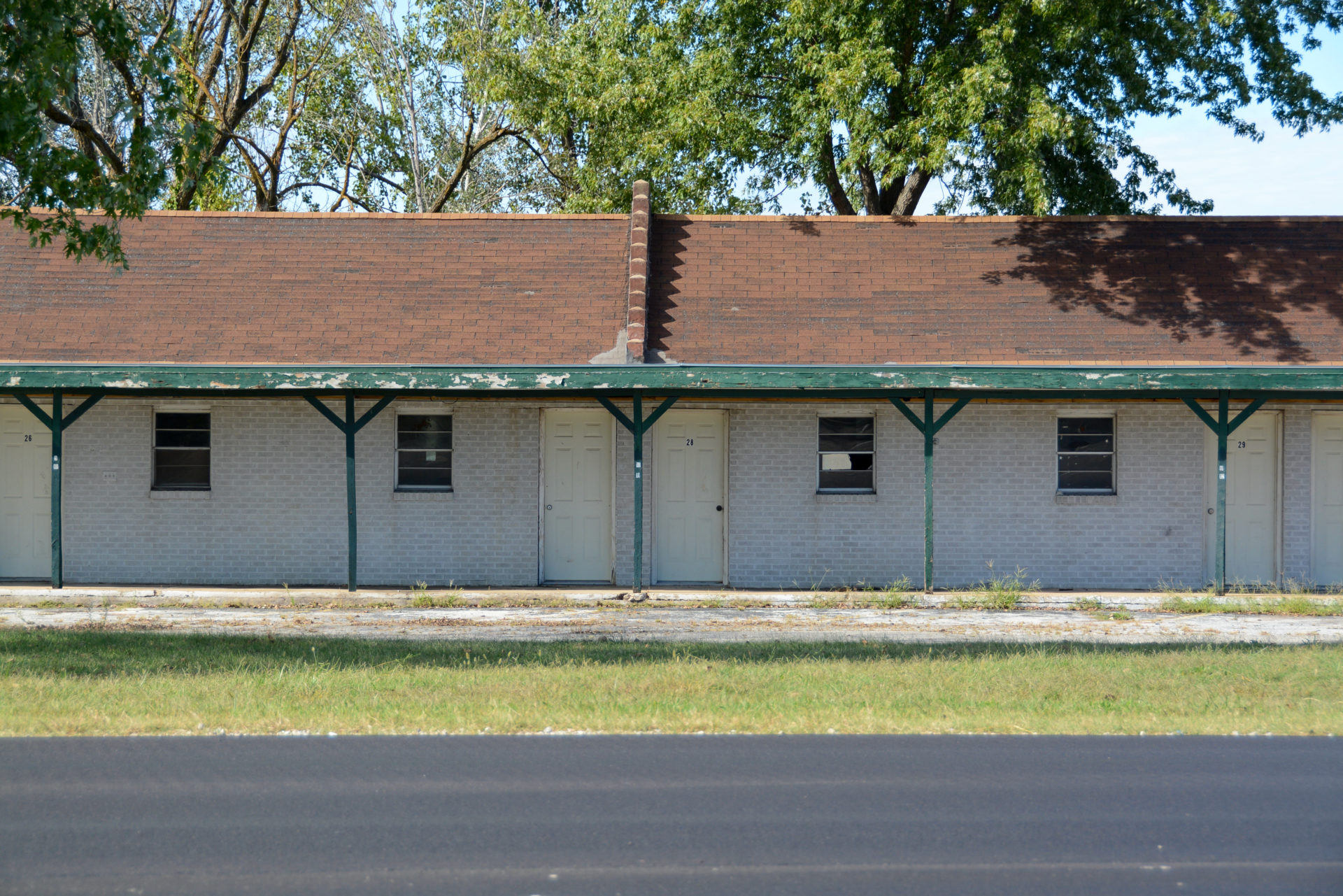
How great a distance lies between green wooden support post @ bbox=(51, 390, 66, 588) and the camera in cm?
1520

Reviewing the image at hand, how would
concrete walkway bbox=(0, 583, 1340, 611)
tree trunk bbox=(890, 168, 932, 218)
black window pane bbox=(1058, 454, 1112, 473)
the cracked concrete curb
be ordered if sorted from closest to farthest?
the cracked concrete curb → concrete walkway bbox=(0, 583, 1340, 611) → black window pane bbox=(1058, 454, 1112, 473) → tree trunk bbox=(890, 168, 932, 218)

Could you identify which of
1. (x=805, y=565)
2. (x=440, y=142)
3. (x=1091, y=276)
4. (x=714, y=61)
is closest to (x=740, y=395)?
(x=805, y=565)

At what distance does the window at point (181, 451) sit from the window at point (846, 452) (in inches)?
327

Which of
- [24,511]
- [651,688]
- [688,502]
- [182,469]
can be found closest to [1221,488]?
[688,502]

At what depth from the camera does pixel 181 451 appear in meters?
16.5

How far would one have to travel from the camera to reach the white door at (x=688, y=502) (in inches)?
652

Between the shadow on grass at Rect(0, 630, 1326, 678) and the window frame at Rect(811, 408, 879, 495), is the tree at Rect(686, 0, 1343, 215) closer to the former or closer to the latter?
the window frame at Rect(811, 408, 879, 495)

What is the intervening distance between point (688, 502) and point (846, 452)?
223cm

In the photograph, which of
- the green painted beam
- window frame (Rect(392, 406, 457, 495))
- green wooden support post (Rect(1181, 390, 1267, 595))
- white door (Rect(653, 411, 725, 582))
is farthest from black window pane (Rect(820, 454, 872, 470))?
the green painted beam

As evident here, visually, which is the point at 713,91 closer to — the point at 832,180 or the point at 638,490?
the point at 832,180

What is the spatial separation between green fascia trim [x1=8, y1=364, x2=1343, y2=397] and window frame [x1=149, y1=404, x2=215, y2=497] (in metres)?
1.79

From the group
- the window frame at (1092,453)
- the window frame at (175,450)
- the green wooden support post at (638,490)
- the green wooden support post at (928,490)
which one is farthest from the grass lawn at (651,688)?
the window frame at (1092,453)

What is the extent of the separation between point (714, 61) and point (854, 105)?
12.4ft

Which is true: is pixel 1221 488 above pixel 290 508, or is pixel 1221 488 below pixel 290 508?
above
